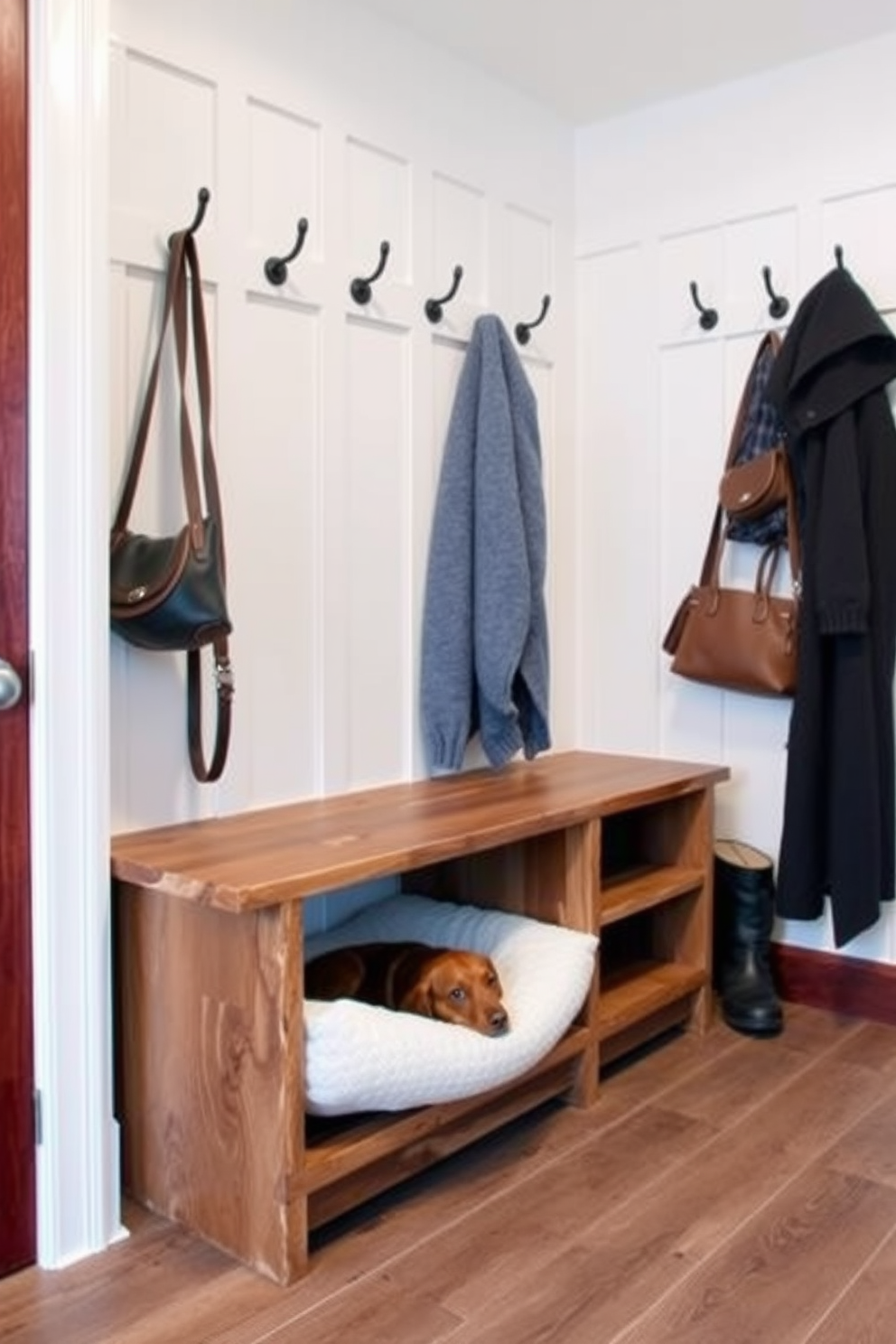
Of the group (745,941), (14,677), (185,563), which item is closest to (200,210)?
(185,563)

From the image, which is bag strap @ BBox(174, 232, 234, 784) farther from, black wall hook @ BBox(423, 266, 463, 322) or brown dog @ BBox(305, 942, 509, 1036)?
black wall hook @ BBox(423, 266, 463, 322)

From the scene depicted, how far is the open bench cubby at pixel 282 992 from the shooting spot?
5.26 feet

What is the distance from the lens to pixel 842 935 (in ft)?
8.05

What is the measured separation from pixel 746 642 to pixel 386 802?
926mm

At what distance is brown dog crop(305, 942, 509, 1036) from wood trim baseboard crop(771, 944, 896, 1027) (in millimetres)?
1002

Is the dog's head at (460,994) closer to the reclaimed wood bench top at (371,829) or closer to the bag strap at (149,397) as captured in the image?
the reclaimed wood bench top at (371,829)

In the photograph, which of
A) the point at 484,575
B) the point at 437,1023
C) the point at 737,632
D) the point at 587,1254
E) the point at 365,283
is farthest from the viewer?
the point at 737,632

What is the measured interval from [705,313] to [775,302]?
178 millimetres

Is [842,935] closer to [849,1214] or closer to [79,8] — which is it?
[849,1214]

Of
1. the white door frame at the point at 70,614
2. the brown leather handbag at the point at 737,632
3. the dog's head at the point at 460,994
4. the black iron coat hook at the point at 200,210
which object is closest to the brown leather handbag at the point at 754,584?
the brown leather handbag at the point at 737,632

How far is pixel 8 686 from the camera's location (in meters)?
1.59

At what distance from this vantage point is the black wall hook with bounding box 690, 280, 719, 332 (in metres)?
→ 2.71

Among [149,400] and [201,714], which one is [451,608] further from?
[149,400]

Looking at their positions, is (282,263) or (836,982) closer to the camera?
(282,263)
